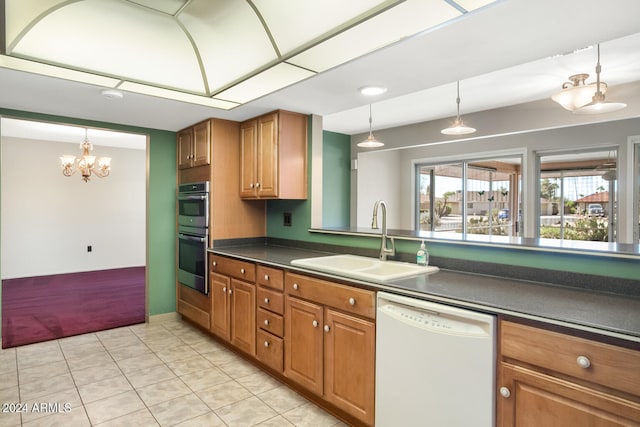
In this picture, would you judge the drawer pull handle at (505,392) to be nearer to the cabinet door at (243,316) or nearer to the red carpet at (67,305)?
the cabinet door at (243,316)

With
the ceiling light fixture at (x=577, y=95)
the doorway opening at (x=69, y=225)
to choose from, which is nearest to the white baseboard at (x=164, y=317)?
the doorway opening at (x=69, y=225)

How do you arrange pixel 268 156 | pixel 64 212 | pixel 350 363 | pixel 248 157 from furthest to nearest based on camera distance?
pixel 64 212, pixel 248 157, pixel 268 156, pixel 350 363

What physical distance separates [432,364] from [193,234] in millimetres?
2855

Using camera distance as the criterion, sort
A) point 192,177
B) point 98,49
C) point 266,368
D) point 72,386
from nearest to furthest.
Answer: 1. point 98,49
2. point 72,386
3. point 266,368
4. point 192,177

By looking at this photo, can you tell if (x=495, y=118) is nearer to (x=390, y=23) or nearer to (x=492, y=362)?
(x=390, y=23)

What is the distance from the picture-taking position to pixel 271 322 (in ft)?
8.89

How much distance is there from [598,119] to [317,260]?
324cm

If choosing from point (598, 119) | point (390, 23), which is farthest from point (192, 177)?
point (598, 119)

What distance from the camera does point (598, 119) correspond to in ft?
12.0

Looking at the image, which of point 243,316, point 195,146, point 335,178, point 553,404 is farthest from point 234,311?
point 335,178

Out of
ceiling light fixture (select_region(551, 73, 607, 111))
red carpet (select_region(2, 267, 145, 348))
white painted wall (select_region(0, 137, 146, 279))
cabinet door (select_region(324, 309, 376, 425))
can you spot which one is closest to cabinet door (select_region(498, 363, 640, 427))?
cabinet door (select_region(324, 309, 376, 425))

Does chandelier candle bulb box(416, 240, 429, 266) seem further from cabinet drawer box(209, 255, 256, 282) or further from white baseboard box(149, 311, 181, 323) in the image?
white baseboard box(149, 311, 181, 323)

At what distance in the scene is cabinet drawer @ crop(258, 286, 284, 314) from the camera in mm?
2619

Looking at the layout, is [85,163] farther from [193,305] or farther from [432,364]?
[432,364]
